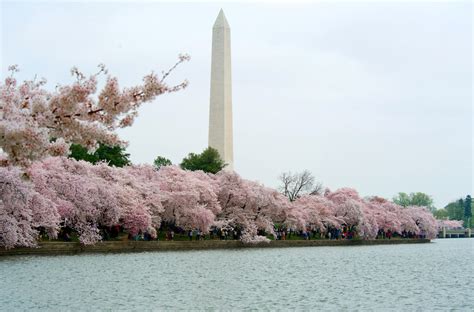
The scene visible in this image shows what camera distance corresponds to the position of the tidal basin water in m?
21.5

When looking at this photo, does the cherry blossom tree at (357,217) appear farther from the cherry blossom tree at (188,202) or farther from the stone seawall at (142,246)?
the cherry blossom tree at (188,202)

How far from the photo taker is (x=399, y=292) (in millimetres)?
25688

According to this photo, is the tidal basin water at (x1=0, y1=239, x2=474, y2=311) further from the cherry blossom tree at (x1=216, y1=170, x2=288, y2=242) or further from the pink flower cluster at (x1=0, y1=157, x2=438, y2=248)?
the cherry blossom tree at (x1=216, y1=170, x2=288, y2=242)

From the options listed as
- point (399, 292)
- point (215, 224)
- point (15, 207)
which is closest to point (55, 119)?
point (399, 292)

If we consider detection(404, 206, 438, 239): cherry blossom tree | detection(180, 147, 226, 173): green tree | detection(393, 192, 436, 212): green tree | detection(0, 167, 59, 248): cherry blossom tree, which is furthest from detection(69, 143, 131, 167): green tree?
detection(393, 192, 436, 212): green tree

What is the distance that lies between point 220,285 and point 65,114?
15.3 metres

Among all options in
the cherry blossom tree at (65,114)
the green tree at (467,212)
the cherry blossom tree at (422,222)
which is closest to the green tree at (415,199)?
the green tree at (467,212)

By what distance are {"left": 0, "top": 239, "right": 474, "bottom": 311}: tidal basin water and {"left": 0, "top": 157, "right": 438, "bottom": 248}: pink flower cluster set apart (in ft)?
11.8

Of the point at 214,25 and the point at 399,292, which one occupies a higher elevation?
the point at 214,25

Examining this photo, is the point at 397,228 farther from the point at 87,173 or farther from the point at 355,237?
the point at 87,173

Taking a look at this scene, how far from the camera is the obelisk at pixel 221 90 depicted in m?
77.2

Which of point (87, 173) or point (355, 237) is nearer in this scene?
point (87, 173)

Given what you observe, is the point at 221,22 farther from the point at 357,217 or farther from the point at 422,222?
the point at 422,222

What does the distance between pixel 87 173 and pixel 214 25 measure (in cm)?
3372
